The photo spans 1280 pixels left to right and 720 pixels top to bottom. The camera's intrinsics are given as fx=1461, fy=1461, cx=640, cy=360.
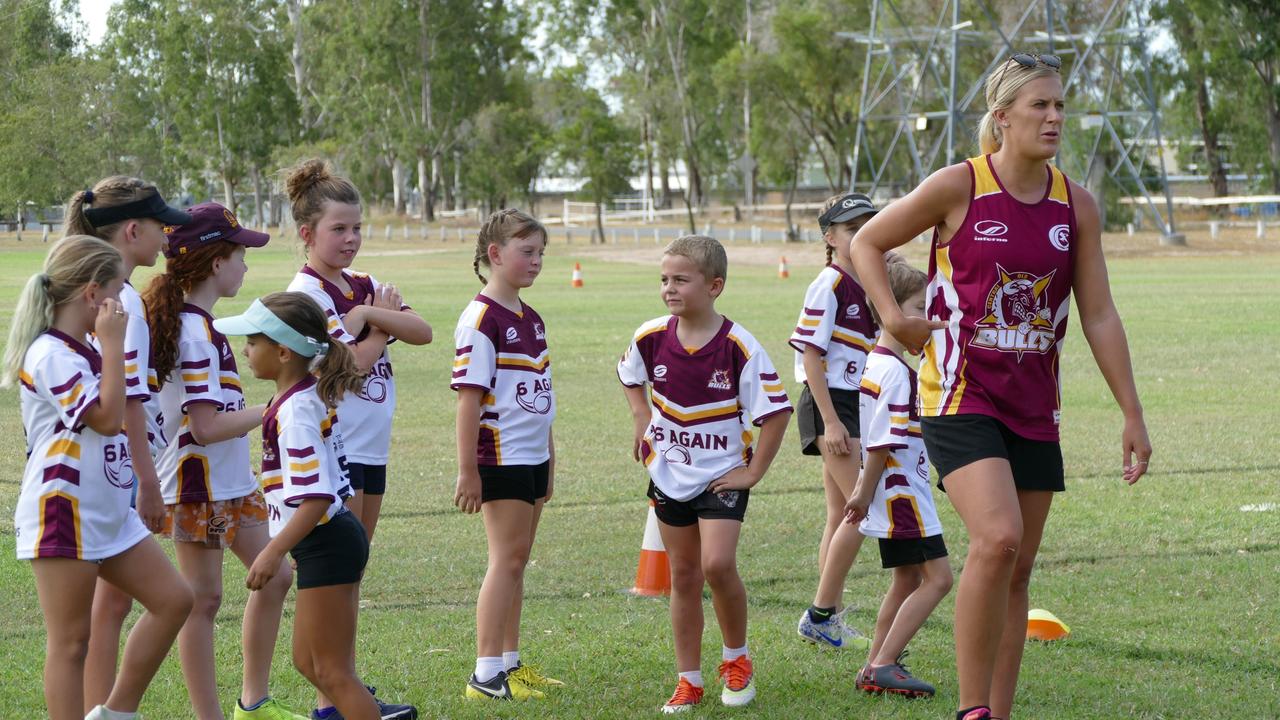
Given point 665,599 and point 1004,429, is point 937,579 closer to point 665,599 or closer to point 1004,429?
point 1004,429

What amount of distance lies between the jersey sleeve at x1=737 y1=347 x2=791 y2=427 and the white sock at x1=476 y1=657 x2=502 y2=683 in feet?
4.13

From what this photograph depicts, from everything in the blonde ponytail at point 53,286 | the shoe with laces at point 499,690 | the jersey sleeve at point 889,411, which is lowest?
the shoe with laces at point 499,690

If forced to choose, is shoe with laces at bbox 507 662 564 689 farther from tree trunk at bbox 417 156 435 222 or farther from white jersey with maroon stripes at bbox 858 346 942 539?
tree trunk at bbox 417 156 435 222

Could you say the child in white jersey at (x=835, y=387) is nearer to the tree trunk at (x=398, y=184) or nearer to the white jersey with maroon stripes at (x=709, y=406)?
the white jersey with maroon stripes at (x=709, y=406)

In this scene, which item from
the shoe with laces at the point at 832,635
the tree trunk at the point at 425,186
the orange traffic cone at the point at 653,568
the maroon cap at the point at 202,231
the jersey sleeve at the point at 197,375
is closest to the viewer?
the jersey sleeve at the point at 197,375

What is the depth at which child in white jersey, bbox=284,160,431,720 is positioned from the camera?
16.9 feet

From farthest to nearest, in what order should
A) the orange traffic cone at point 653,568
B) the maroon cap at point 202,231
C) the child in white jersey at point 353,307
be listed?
1. the orange traffic cone at point 653,568
2. the child in white jersey at point 353,307
3. the maroon cap at point 202,231

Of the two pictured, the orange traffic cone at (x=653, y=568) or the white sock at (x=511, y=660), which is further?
the orange traffic cone at (x=653, y=568)

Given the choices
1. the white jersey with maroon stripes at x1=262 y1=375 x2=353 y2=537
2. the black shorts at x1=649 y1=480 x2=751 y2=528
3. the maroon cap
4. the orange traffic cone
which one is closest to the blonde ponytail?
the maroon cap

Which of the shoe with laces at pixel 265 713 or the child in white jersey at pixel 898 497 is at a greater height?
the child in white jersey at pixel 898 497

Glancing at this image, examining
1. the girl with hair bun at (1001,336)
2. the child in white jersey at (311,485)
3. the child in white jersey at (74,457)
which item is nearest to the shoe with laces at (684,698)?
the girl with hair bun at (1001,336)

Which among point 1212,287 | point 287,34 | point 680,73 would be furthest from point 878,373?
point 287,34

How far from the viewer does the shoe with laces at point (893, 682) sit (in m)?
5.13

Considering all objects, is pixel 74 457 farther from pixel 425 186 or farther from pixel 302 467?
pixel 425 186
